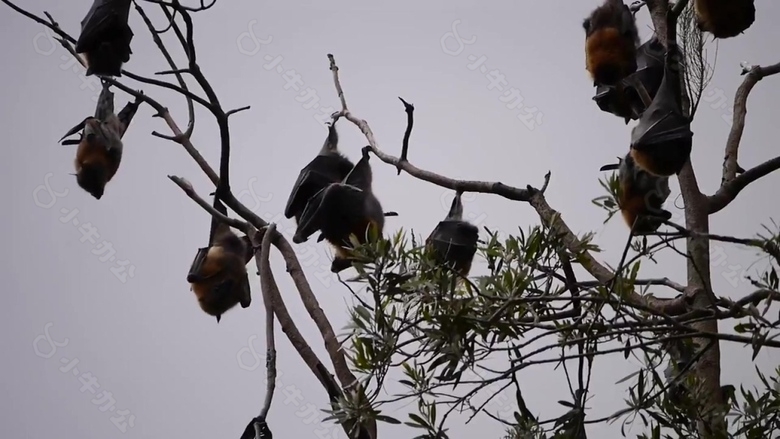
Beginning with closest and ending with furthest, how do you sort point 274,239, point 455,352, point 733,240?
point 733,240 → point 455,352 → point 274,239

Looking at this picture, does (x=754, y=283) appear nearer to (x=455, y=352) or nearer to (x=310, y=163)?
(x=455, y=352)

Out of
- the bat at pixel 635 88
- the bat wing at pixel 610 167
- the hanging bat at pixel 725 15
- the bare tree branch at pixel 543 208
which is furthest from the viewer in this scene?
the bat at pixel 635 88

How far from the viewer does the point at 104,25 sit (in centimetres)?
320

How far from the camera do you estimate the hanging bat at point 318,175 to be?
3.40 metres

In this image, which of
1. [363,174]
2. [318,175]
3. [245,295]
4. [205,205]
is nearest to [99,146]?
[245,295]

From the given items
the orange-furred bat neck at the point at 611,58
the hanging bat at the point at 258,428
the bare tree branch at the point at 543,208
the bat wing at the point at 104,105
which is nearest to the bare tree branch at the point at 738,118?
the orange-furred bat neck at the point at 611,58

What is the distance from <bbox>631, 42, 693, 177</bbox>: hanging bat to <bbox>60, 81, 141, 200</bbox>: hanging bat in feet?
10.0

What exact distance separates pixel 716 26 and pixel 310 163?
69.2 inches

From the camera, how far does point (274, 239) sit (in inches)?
98.3

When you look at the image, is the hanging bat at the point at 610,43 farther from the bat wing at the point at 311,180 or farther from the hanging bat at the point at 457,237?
the bat wing at the point at 311,180

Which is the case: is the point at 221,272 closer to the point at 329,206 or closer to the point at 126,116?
the point at 329,206

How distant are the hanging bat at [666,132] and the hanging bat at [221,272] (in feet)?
6.76

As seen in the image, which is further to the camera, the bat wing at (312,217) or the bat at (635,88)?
the bat at (635,88)

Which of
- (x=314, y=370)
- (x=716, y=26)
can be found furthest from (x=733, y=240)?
(x=716, y=26)
